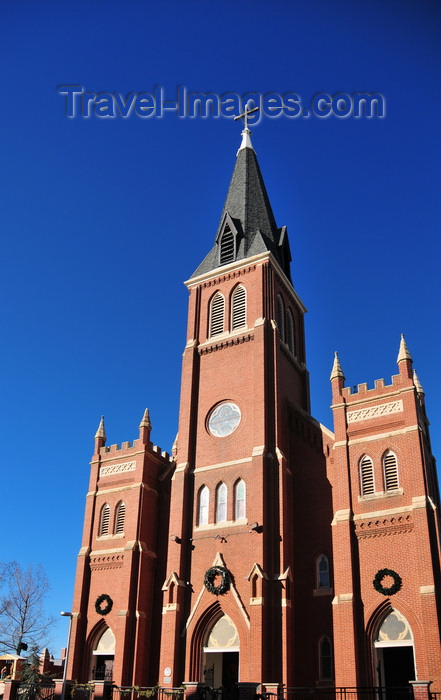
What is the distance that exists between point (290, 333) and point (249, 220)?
7943 millimetres

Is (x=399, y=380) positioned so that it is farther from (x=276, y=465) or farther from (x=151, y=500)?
(x=151, y=500)

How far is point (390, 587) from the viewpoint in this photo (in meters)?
26.2

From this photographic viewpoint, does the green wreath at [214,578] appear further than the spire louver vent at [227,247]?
No

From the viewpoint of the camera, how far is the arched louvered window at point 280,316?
123ft

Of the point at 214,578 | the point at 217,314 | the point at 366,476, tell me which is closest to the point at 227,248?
the point at 217,314

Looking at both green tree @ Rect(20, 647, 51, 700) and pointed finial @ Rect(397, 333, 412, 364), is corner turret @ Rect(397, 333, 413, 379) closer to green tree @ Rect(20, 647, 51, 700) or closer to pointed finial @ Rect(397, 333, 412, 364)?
pointed finial @ Rect(397, 333, 412, 364)

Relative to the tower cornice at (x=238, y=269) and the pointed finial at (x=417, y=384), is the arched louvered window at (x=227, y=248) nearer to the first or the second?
the tower cornice at (x=238, y=269)

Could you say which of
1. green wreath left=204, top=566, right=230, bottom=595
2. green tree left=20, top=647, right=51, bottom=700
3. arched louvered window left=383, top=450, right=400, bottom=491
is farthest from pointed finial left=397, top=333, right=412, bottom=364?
green tree left=20, top=647, right=51, bottom=700

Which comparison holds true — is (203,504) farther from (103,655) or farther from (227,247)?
(227,247)

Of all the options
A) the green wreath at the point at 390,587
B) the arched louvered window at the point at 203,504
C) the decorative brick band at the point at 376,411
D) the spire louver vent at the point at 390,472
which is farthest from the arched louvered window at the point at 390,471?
the arched louvered window at the point at 203,504

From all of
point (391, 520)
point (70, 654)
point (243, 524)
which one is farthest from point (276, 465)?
point (70, 654)

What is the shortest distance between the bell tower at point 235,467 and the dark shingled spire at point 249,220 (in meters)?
0.12

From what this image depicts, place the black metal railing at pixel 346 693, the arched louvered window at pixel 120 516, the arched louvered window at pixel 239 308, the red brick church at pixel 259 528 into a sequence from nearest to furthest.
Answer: the black metal railing at pixel 346 693 → the red brick church at pixel 259 528 → the arched louvered window at pixel 120 516 → the arched louvered window at pixel 239 308

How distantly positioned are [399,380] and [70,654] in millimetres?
21041
